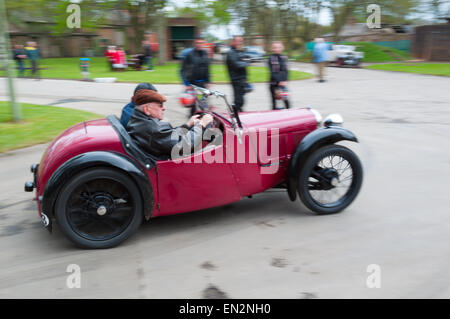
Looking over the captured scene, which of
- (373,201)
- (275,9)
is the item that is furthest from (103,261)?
(275,9)

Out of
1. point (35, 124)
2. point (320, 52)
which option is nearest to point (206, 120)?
point (35, 124)

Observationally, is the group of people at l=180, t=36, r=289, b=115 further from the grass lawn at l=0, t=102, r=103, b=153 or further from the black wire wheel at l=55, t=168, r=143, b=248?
the black wire wheel at l=55, t=168, r=143, b=248

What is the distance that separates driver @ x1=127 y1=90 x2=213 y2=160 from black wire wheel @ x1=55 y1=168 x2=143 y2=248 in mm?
359

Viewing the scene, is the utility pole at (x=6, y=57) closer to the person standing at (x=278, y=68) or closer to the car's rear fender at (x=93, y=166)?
the person standing at (x=278, y=68)

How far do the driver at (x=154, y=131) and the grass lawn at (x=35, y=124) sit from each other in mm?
3920

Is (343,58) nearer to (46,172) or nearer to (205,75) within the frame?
(205,75)

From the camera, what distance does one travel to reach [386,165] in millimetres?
5711

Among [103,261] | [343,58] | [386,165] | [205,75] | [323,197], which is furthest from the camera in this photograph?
[343,58]

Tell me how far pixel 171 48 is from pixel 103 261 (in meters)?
32.8

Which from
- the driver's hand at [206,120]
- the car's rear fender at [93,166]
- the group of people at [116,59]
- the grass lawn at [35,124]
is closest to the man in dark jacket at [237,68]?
the grass lawn at [35,124]

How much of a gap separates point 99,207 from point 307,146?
2.01 meters

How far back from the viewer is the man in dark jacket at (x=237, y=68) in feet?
27.5

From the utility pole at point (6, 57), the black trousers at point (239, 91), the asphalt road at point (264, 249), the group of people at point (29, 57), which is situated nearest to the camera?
the asphalt road at point (264, 249)
